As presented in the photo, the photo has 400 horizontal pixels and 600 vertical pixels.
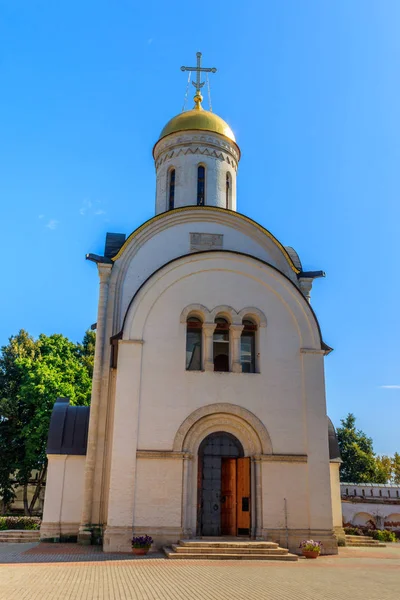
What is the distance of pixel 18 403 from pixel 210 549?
18.1 m

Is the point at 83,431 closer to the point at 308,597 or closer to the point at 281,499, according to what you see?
the point at 281,499

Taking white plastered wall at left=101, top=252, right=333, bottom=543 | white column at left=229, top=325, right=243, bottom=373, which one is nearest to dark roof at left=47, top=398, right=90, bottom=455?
white plastered wall at left=101, top=252, right=333, bottom=543

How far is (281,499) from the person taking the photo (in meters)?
15.0

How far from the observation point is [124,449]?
14781 millimetres

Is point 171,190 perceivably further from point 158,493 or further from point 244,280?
point 158,493

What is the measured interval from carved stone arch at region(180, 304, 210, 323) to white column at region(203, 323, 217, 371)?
25 cm

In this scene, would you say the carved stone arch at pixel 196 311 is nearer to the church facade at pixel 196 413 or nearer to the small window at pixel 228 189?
the church facade at pixel 196 413

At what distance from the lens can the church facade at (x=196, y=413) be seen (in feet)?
48.4

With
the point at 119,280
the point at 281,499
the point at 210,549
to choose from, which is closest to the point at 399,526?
the point at 281,499

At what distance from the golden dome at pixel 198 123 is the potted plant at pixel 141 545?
1467cm

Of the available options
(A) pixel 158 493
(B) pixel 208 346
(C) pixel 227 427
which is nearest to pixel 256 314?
(B) pixel 208 346

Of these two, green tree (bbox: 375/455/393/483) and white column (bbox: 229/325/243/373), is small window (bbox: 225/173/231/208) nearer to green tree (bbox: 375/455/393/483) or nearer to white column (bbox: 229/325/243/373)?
white column (bbox: 229/325/243/373)

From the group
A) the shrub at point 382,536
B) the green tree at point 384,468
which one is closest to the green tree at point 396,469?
the green tree at point 384,468

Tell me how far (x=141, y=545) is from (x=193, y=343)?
19.3 ft
